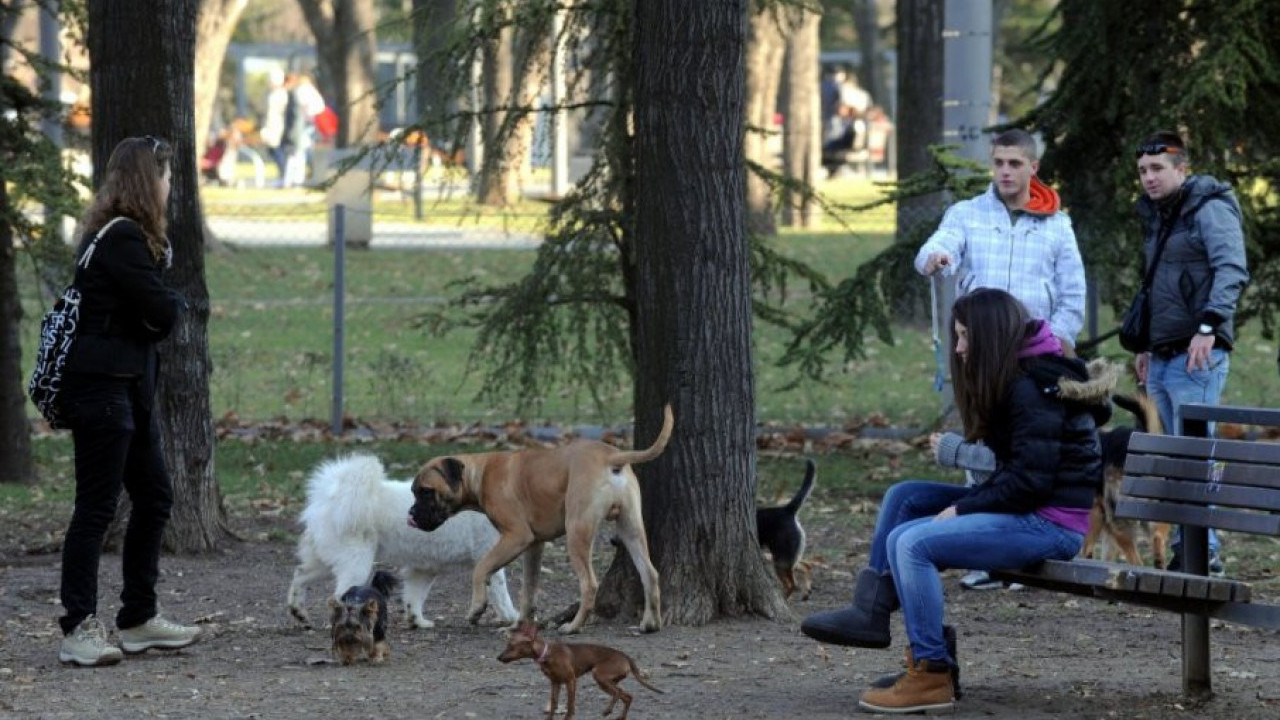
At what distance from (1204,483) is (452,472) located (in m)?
2.98

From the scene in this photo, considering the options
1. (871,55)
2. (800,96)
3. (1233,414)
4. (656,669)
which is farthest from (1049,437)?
(871,55)

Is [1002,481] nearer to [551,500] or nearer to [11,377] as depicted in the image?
[551,500]

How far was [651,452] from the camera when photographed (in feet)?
25.6

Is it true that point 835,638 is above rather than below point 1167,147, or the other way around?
below

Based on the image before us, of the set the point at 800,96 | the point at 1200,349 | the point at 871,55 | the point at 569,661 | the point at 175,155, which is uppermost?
the point at 871,55

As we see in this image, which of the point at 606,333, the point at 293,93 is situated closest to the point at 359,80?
the point at 293,93

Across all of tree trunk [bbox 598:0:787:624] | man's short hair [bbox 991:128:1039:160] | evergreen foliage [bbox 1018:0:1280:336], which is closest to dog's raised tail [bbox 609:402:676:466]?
tree trunk [bbox 598:0:787:624]

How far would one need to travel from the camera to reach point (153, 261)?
749 cm

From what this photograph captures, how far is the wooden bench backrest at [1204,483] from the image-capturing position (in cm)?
645

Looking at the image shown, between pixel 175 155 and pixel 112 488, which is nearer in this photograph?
pixel 112 488

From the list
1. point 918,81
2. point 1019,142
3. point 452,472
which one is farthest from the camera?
point 918,81

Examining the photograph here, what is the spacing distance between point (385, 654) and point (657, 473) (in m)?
1.36

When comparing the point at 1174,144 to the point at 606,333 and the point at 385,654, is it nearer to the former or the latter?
the point at 385,654

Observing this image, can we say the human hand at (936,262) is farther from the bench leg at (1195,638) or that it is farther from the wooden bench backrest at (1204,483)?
the bench leg at (1195,638)
